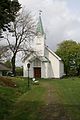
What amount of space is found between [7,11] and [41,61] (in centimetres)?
6505

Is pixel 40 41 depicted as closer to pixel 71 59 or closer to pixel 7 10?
pixel 71 59

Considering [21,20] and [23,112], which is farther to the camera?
[21,20]

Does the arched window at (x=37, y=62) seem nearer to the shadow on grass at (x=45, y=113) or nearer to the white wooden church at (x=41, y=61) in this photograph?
the white wooden church at (x=41, y=61)

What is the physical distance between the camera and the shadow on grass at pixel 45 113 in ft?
55.1

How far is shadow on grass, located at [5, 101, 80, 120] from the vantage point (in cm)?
1678

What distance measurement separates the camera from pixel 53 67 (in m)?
83.8

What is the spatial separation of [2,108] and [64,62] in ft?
268

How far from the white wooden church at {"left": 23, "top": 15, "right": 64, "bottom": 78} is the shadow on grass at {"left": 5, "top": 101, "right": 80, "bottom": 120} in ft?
194

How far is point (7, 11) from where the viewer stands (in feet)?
57.4

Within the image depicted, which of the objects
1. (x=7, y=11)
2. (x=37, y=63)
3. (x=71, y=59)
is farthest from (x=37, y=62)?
(x=7, y=11)

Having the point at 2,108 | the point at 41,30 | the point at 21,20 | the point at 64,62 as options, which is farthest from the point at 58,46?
the point at 2,108

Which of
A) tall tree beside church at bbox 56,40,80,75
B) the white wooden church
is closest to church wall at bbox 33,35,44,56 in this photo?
the white wooden church

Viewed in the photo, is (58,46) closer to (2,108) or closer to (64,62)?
(64,62)

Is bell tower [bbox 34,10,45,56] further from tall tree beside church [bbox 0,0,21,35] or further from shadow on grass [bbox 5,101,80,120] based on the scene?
tall tree beside church [bbox 0,0,21,35]
